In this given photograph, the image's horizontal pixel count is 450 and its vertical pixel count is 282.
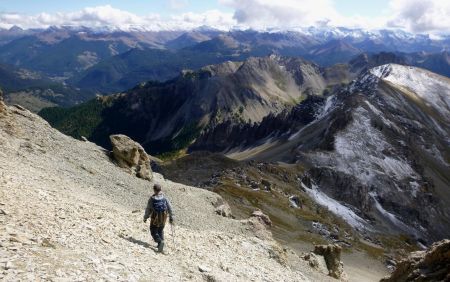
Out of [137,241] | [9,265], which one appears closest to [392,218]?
[137,241]

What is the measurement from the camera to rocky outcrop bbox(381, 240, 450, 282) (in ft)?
128

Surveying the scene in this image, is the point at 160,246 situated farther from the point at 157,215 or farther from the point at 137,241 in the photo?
the point at 157,215

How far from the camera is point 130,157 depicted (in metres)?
54.1

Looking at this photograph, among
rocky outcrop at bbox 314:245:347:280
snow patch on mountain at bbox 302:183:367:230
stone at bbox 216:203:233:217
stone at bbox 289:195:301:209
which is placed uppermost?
stone at bbox 216:203:233:217

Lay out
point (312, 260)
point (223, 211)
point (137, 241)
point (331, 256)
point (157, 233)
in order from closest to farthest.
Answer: point (137, 241) < point (157, 233) < point (223, 211) < point (312, 260) < point (331, 256)

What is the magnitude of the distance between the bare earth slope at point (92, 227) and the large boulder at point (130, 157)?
149 cm

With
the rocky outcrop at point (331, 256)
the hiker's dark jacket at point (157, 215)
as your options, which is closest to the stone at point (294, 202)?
the rocky outcrop at point (331, 256)

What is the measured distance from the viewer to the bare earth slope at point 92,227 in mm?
20844

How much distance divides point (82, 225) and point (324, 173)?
11584cm

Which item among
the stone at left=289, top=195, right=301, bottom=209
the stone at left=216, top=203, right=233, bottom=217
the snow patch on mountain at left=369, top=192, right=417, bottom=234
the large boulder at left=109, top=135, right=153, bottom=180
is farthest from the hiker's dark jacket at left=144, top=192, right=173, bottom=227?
the snow patch on mountain at left=369, top=192, right=417, bottom=234

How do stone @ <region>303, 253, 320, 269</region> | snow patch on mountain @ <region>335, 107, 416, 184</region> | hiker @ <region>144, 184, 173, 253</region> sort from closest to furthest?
hiker @ <region>144, 184, 173, 253</region>, stone @ <region>303, 253, 320, 269</region>, snow patch on mountain @ <region>335, 107, 416, 184</region>

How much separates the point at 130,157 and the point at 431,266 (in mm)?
32705

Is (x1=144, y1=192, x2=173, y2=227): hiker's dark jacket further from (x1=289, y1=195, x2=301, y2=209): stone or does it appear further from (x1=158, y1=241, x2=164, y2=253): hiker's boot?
(x1=289, y1=195, x2=301, y2=209): stone

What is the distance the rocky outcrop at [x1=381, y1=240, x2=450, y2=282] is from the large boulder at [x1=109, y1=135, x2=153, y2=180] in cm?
2905
